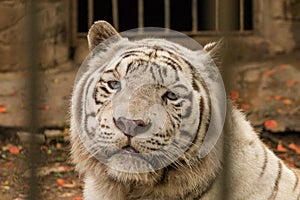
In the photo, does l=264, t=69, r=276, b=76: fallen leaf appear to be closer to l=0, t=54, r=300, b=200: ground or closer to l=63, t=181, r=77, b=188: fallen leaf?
l=0, t=54, r=300, b=200: ground

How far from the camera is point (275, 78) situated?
5.53 metres

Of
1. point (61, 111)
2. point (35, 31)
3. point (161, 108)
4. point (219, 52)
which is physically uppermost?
point (35, 31)

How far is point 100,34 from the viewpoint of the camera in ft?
8.82

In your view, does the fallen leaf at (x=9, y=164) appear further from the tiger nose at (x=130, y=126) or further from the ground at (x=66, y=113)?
the tiger nose at (x=130, y=126)

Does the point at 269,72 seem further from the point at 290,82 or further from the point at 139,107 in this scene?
the point at 139,107

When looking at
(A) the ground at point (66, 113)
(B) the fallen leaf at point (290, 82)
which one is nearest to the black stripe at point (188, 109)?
(A) the ground at point (66, 113)

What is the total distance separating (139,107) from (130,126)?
9 cm

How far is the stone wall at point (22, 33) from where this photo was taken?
17.4 ft

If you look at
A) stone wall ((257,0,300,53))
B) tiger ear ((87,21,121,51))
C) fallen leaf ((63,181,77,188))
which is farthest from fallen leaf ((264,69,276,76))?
tiger ear ((87,21,121,51))

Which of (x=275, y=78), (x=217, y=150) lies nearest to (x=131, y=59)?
(x=217, y=150)

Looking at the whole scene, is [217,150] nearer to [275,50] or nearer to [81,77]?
[81,77]

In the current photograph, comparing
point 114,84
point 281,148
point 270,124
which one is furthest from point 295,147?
point 114,84

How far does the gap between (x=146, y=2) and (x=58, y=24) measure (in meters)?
1.33

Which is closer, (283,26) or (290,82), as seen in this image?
(290,82)
